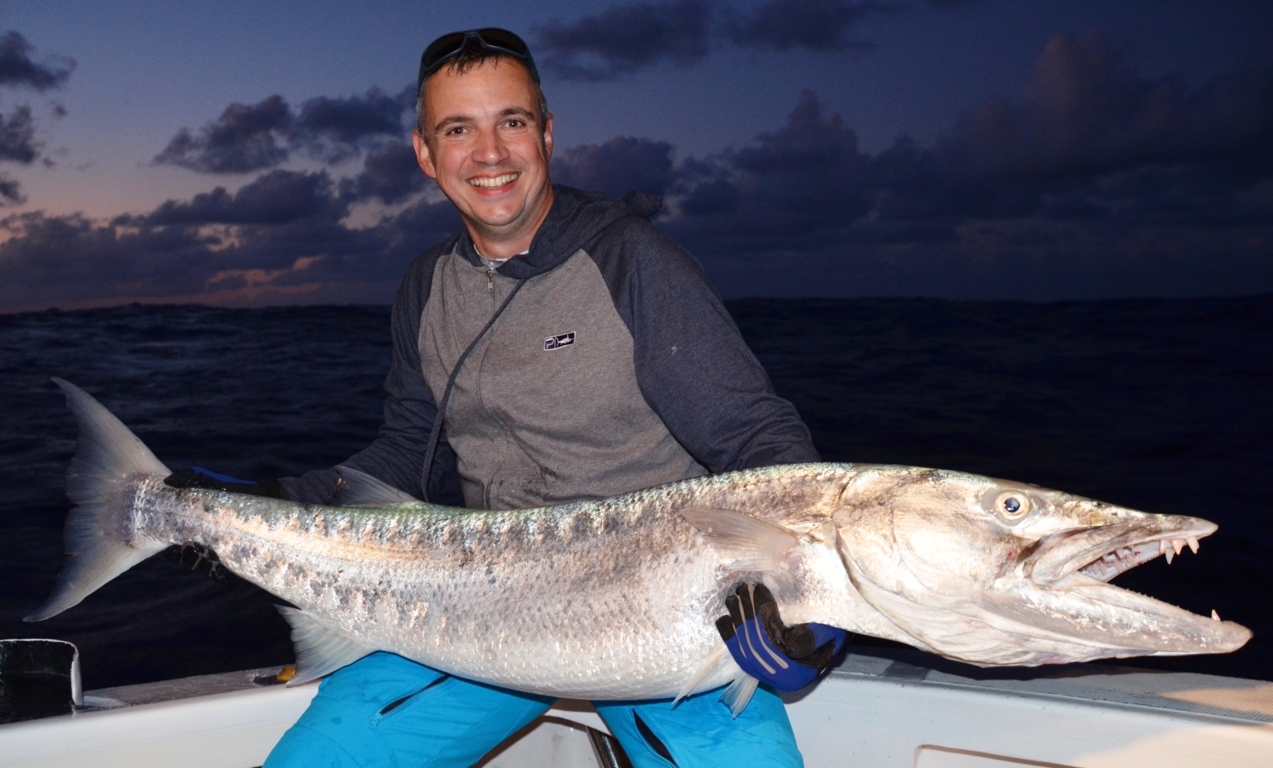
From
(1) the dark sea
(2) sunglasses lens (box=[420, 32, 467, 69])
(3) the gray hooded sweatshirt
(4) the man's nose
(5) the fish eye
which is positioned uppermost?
(2) sunglasses lens (box=[420, 32, 467, 69])

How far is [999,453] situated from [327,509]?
11419 millimetres

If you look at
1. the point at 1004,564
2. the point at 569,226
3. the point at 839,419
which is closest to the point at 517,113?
the point at 569,226

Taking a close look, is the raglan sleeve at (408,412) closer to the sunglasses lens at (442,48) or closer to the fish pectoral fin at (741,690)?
the sunglasses lens at (442,48)

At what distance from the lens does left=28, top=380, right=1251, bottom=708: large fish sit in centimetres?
197

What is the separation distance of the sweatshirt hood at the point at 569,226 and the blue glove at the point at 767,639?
5.31 feet

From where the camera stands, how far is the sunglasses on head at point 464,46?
10.6 feet

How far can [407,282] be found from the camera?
379 centimetres

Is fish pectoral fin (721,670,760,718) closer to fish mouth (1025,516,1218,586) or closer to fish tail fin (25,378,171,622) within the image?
fish mouth (1025,516,1218,586)

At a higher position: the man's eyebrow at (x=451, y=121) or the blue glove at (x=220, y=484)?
the man's eyebrow at (x=451, y=121)

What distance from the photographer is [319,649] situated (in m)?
2.84

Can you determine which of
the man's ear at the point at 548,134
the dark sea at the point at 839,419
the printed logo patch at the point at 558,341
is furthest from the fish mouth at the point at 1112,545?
the dark sea at the point at 839,419

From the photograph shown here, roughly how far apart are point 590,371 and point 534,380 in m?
0.23

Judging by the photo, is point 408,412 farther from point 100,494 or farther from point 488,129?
point 488,129


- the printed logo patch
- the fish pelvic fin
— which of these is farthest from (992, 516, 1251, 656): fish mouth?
the printed logo patch
